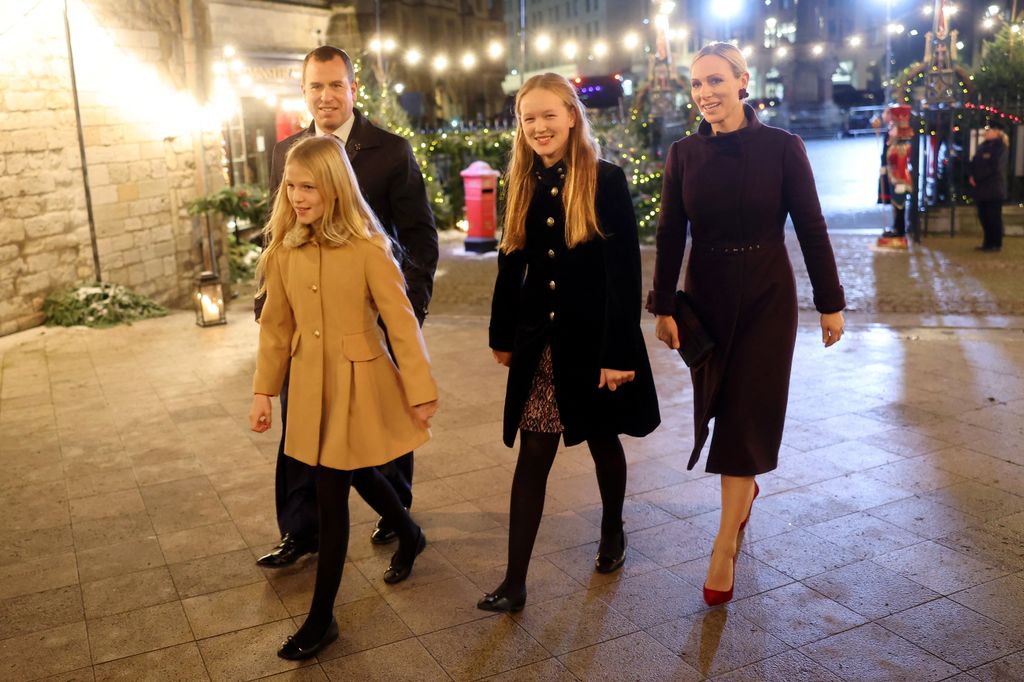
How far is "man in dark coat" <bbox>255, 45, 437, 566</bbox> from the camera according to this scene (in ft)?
13.0

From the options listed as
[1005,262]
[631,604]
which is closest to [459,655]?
[631,604]

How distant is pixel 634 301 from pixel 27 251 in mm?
7751

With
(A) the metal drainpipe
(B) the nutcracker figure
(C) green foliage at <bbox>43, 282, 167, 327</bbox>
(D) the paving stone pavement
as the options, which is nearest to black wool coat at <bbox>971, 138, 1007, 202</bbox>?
(B) the nutcracker figure

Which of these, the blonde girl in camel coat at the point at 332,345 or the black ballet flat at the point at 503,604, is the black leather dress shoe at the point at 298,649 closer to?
the blonde girl in camel coat at the point at 332,345

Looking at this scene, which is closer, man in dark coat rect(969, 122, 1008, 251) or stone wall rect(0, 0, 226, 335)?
stone wall rect(0, 0, 226, 335)

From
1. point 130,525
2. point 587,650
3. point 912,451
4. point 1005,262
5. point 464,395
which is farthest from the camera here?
point 1005,262

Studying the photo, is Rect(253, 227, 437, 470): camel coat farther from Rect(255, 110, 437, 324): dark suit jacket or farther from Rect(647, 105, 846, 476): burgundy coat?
Rect(647, 105, 846, 476): burgundy coat

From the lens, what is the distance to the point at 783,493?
4793mm

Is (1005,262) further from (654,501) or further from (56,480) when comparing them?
(56,480)

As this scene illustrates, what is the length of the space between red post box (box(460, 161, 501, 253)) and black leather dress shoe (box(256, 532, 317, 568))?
10.2 metres

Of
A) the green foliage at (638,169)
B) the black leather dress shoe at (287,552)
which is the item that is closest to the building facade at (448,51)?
the green foliage at (638,169)

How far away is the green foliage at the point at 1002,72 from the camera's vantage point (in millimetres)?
15312

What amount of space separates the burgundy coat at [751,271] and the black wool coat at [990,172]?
10.2 metres

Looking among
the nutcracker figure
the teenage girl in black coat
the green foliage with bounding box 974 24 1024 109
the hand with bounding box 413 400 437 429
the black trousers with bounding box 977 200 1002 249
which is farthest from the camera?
the green foliage with bounding box 974 24 1024 109
